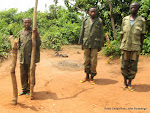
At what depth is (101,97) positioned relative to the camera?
12.1 feet

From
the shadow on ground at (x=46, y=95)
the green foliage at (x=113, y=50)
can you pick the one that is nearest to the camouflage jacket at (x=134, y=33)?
the shadow on ground at (x=46, y=95)

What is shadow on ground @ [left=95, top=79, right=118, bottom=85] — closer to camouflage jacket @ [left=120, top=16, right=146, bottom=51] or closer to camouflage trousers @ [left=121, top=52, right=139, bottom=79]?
camouflage trousers @ [left=121, top=52, right=139, bottom=79]

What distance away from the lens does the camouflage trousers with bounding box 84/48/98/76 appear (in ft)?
14.9

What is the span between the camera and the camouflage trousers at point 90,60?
14.9 feet

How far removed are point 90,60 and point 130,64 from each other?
114 centimetres

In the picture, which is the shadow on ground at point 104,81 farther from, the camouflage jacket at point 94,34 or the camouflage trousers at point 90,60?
the camouflage jacket at point 94,34

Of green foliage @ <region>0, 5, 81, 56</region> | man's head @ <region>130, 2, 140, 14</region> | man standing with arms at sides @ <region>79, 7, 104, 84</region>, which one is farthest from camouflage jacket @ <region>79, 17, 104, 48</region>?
green foliage @ <region>0, 5, 81, 56</region>

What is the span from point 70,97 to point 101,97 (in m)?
0.72

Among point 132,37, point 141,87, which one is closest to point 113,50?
point 141,87

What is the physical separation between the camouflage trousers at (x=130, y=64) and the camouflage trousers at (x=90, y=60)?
82 cm

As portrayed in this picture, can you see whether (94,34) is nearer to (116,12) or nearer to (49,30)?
(116,12)

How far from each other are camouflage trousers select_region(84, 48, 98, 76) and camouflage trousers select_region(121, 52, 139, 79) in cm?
82

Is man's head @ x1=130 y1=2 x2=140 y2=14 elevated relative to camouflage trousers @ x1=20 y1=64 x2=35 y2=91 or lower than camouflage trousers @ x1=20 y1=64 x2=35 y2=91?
elevated

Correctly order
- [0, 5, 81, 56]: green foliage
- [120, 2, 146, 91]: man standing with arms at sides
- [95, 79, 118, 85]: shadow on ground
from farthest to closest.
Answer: [0, 5, 81, 56]: green foliage, [95, 79, 118, 85]: shadow on ground, [120, 2, 146, 91]: man standing with arms at sides
